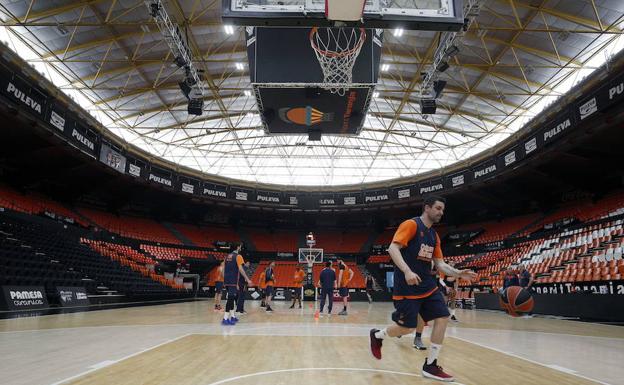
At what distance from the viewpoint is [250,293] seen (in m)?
30.4

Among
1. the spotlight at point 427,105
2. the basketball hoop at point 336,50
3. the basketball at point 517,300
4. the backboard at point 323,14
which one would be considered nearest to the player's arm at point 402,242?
the basketball at point 517,300

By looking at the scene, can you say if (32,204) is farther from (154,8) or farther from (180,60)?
(154,8)

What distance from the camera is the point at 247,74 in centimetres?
2320

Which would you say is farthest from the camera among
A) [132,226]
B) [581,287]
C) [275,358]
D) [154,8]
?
[132,226]

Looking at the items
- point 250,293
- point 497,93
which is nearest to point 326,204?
point 250,293

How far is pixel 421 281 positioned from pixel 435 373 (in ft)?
2.90

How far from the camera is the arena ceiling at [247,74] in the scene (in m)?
16.5

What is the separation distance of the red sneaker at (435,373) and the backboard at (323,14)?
5243 mm

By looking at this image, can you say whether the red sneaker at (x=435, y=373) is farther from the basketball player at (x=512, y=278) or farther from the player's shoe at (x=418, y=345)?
the basketball player at (x=512, y=278)

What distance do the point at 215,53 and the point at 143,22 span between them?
4.73 m

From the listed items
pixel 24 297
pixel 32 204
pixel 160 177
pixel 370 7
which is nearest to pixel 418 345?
pixel 370 7

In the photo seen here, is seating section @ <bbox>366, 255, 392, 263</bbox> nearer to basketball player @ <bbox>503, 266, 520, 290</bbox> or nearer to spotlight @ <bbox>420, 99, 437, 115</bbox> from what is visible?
spotlight @ <bbox>420, 99, 437, 115</bbox>

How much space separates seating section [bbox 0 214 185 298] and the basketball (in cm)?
1228

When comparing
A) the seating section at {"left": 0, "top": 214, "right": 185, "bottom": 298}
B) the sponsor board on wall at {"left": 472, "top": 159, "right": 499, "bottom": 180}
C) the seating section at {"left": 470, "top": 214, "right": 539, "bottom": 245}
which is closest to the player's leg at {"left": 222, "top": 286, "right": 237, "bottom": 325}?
the seating section at {"left": 0, "top": 214, "right": 185, "bottom": 298}
